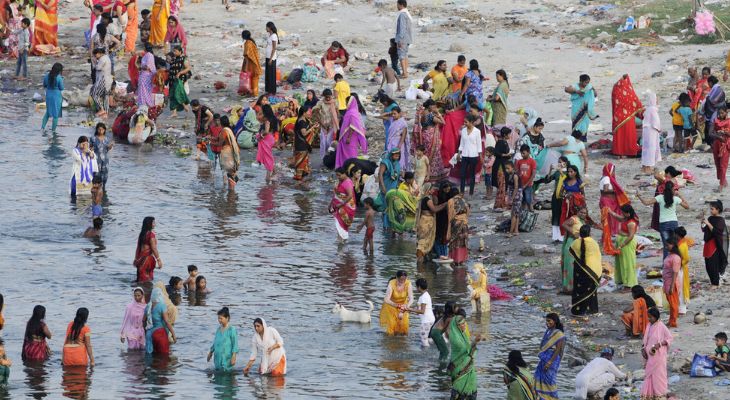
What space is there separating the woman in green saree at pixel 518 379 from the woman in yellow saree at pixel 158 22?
Result: 67.9 feet

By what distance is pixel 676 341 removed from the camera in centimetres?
1675

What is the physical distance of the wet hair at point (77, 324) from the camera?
1616cm

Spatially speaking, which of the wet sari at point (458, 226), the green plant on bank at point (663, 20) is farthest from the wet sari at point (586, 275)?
the green plant on bank at point (663, 20)

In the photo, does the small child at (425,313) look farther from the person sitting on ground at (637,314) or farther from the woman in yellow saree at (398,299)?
the person sitting on ground at (637,314)

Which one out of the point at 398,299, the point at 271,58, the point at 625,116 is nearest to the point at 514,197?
the point at 625,116

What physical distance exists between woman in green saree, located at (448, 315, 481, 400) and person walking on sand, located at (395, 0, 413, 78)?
15.1m

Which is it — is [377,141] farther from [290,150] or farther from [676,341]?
[676,341]

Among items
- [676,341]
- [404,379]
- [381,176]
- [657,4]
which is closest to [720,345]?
[676,341]

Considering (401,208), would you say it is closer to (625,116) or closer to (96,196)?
(96,196)

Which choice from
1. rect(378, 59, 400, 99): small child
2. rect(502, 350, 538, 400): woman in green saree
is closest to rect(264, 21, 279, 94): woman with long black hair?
rect(378, 59, 400, 99): small child

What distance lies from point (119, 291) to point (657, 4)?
1782 centimetres

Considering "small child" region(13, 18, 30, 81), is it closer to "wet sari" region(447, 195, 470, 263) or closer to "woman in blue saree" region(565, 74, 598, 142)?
"woman in blue saree" region(565, 74, 598, 142)

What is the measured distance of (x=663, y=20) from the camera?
32.0 m

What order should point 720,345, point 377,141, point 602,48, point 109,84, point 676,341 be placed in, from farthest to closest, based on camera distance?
point 602,48 → point 109,84 → point 377,141 → point 676,341 → point 720,345
